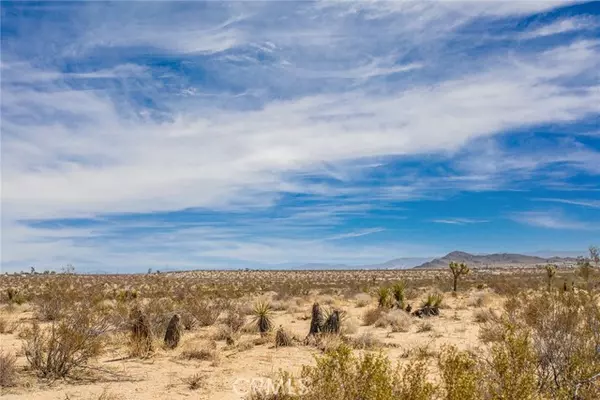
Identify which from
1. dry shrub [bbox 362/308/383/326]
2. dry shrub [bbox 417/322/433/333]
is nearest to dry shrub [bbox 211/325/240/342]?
dry shrub [bbox 362/308/383/326]

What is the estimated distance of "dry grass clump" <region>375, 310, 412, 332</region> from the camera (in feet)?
60.4

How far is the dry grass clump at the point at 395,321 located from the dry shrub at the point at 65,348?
10320 millimetres

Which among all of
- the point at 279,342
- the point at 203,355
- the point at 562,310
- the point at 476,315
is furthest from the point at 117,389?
the point at 476,315

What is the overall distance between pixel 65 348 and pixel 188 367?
2665 millimetres

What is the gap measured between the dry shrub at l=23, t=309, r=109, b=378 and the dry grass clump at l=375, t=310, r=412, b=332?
10.3 m

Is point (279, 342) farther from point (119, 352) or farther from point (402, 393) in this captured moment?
point (402, 393)

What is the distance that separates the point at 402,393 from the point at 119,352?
32.4 feet

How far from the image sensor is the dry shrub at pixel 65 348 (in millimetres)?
10461

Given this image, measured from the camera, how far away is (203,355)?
1293 centimetres

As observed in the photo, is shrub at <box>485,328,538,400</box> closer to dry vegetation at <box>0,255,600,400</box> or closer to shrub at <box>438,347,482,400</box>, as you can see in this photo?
dry vegetation at <box>0,255,600,400</box>

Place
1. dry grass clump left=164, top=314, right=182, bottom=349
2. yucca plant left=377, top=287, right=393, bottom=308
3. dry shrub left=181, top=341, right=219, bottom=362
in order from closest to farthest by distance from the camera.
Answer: dry shrub left=181, top=341, right=219, bottom=362
dry grass clump left=164, top=314, right=182, bottom=349
yucca plant left=377, top=287, right=393, bottom=308

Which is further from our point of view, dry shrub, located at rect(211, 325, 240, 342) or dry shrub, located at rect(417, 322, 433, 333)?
dry shrub, located at rect(417, 322, 433, 333)

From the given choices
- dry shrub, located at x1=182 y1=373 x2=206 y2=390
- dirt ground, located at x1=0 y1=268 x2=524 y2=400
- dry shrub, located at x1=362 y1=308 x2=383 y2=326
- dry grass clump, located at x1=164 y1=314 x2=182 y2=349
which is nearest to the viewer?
dirt ground, located at x1=0 y1=268 x2=524 y2=400

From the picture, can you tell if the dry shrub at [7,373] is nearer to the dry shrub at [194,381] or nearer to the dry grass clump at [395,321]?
the dry shrub at [194,381]
